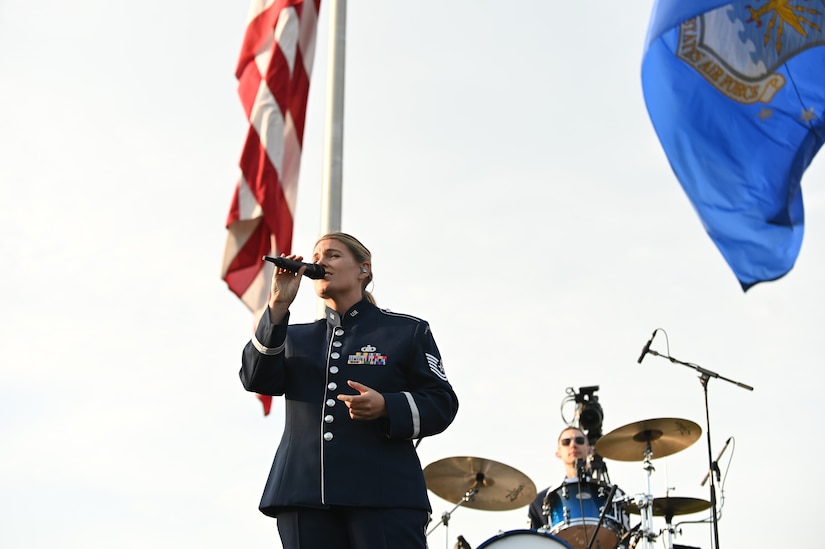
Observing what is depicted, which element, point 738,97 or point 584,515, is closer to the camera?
point 738,97

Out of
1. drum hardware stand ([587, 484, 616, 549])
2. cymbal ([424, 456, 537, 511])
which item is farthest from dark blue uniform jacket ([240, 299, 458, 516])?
cymbal ([424, 456, 537, 511])

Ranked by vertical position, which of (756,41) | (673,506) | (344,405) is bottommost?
(344,405)

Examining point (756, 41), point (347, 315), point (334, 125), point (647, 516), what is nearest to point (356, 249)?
point (347, 315)

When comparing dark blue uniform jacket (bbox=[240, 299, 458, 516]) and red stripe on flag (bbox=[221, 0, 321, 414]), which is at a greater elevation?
red stripe on flag (bbox=[221, 0, 321, 414])

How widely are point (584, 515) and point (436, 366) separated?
5.60 metres

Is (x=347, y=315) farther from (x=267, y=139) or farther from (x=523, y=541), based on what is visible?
(x=267, y=139)

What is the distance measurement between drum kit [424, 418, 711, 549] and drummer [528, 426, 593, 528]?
0.10 m

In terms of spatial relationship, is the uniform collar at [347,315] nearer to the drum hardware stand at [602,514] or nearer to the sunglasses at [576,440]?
the drum hardware stand at [602,514]

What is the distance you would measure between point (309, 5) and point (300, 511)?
5044mm

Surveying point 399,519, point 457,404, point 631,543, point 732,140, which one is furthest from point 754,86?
point 631,543

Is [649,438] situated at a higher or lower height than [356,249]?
higher

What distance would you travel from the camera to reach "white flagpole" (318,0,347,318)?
6.30 meters

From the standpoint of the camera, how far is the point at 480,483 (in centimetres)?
869

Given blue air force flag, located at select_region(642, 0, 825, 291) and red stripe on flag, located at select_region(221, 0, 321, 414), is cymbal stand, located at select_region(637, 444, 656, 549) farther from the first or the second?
blue air force flag, located at select_region(642, 0, 825, 291)
